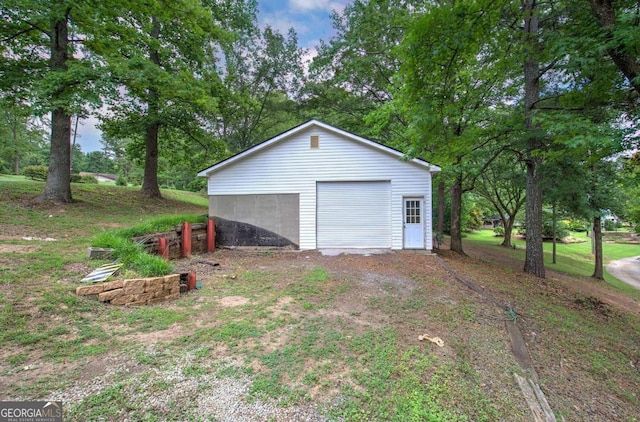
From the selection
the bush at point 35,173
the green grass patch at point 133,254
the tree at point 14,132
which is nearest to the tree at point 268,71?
the bush at point 35,173

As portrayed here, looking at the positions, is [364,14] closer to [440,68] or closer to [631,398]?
[440,68]

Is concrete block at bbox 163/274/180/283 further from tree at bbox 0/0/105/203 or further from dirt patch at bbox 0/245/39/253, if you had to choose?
tree at bbox 0/0/105/203

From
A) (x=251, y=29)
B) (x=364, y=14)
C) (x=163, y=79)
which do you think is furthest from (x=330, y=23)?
(x=163, y=79)

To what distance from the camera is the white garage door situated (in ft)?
31.2

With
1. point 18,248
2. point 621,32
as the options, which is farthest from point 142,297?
point 621,32

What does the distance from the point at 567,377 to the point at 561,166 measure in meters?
8.38

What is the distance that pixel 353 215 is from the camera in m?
9.64

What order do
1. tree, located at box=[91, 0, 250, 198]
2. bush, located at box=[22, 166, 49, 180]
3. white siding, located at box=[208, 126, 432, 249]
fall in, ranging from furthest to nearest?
1. bush, located at box=[22, 166, 49, 180]
2. tree, located at box=[91, 0, 250, 198]
3. white siding, located at box=[208, 126, 432, 249]

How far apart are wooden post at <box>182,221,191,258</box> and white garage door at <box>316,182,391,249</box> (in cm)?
428

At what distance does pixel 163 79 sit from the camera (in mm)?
9219

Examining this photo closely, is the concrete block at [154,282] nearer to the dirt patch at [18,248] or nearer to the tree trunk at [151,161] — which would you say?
the dirt patch at [18,248]

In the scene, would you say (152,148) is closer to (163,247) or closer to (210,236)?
(210,236)

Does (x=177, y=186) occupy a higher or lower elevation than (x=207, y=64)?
lower

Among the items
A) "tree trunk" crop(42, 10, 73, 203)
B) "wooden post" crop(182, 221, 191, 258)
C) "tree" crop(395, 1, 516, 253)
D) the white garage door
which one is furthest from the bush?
"tree" crop(395, 1, 516, 253)
